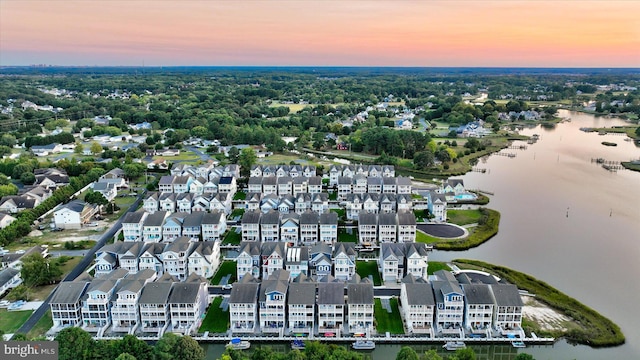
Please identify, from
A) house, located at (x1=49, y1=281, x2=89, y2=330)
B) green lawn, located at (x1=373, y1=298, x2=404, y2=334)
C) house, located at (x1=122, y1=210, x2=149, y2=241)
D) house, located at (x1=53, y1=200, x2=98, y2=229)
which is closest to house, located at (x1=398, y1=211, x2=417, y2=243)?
green lawn, located at (x1=373, y1=298, x2=404, y2=334)

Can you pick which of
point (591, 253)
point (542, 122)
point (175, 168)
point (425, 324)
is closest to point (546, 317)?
point (425, 324)

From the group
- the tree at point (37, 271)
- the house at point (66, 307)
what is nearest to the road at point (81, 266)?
the tree at point (37, 271)

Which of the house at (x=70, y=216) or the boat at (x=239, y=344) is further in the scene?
the house at (x=70, y=216)

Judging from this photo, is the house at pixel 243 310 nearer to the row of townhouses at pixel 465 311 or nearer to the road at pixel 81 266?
the row of townhouses at pixel 465 311

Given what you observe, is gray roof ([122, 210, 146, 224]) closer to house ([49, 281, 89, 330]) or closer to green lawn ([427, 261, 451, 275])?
house ([49, 281, 89, 330])

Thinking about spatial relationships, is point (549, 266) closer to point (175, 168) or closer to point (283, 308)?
point (283, 308)

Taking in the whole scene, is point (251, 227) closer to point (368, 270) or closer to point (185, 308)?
point (368, 270)
